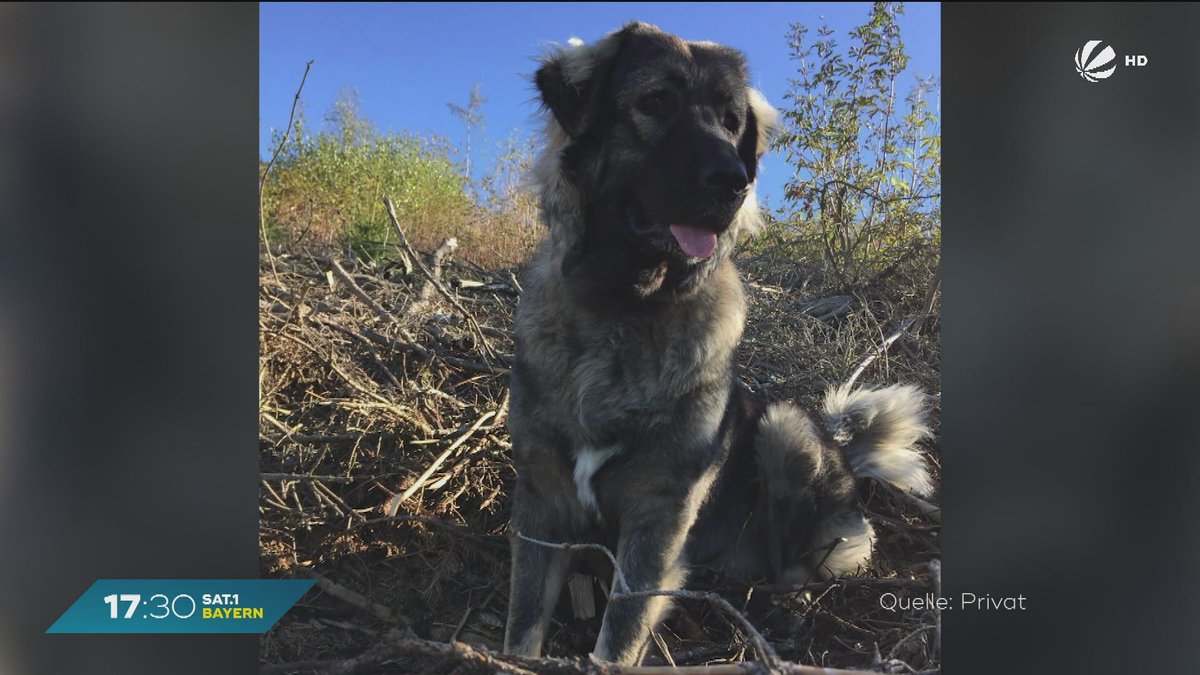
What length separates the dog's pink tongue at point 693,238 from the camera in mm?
1903

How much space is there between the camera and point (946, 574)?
1562mm

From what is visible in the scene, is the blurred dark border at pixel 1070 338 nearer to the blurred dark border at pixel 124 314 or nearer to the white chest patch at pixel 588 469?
the white chest patch at pixel 588 469

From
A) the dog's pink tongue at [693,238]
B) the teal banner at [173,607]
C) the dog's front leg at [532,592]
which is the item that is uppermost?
the dog's pink tongue at [693,238]

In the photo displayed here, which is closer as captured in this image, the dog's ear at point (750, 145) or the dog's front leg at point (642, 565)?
the dog's front leg at point (642, 565)

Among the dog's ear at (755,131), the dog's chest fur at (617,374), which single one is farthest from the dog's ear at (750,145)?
the dog's chest fur at (617,374)

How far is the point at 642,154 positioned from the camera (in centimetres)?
191

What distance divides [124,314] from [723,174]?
4.84 ft

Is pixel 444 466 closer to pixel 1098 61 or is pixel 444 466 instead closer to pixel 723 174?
pixel 723 174

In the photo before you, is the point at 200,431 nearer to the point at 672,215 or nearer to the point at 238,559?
the point at 238,559

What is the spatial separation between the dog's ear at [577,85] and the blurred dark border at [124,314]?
2.65ft

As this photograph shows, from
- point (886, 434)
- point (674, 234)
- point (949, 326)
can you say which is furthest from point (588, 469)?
point (886, 434)

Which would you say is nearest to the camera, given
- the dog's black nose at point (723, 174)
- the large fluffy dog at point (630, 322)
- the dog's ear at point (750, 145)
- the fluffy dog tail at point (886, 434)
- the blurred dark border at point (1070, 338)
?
the blurred dark border at point (1070, 338)

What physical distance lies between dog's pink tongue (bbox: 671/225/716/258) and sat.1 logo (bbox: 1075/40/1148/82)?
0.92 m

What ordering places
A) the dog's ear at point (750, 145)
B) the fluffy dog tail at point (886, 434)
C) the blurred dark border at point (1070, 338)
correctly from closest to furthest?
the blurred dark border at point (1070, 338) → the dog's ear at point (750, 145) → the fluffy dog tail at point (886, 434)
